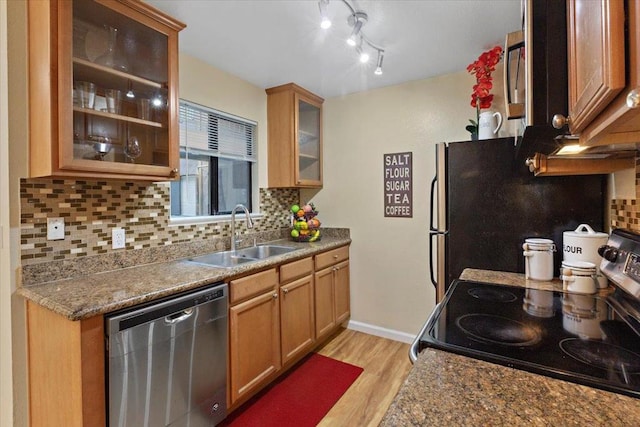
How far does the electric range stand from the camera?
71cm

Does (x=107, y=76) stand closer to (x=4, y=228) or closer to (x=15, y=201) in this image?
(x=15, y=201)

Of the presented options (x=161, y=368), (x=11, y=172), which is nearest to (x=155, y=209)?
(x=11, y=172)

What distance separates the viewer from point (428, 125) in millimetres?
2705

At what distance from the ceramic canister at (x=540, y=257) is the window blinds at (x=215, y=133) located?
2.25 metres

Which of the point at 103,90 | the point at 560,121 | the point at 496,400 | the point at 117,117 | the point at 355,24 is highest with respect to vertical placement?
the point at 355,24

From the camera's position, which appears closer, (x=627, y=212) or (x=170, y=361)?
(x=627, y=212)

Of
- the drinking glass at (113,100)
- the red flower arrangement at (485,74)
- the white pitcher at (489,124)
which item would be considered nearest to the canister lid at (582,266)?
the white pitcher at (489,124)

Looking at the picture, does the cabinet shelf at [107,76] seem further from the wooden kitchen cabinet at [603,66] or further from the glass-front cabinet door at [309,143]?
the wooden kitchen cabinet at [603,66]

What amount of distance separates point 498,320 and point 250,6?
186 centimetres

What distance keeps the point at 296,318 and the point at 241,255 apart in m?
0.66

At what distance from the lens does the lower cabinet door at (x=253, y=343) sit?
1.82 meters

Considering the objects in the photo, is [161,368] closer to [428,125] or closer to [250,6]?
[250,6]

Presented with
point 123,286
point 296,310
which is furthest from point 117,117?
point 296,310

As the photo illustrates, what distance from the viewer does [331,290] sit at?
284 cm
